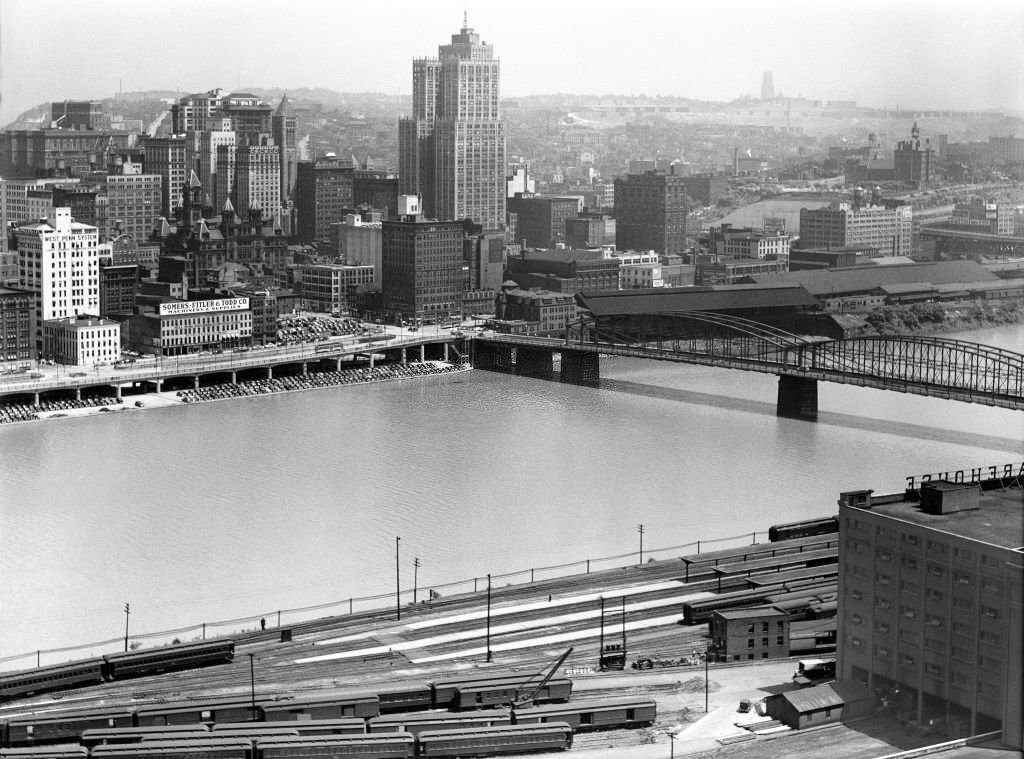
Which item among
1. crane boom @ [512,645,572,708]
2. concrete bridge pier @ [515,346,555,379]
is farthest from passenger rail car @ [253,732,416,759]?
concrete bridge pier @ [515,346,555,379]

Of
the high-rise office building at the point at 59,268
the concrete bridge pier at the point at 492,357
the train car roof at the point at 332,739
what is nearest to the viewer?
the train car roof at the point at 332,739

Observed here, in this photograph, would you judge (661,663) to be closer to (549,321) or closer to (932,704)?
(932,704)

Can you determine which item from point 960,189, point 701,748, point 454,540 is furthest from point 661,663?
point 960,189

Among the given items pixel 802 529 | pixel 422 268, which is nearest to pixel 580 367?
pixel 422 268

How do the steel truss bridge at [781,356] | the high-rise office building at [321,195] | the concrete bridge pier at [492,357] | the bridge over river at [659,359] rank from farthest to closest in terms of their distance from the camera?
the high-rise office building at [321,195] → the concrete bridge pier at [492,357] → the bridge over river at [659,359] → the steel truss bridge at [781,356]

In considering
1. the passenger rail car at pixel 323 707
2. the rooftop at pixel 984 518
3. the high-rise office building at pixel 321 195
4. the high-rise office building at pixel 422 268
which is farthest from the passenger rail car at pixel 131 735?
the high-rise office building at pixel 321 195

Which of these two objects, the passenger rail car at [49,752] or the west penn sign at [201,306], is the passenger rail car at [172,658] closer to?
the passenger rail car at [49,752]
